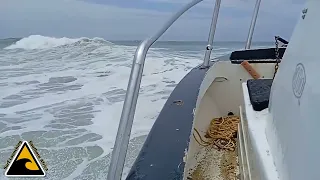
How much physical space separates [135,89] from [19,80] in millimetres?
8568

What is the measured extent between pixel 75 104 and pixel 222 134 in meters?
4.41

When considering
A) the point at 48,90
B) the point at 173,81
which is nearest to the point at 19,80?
the point at 48,90

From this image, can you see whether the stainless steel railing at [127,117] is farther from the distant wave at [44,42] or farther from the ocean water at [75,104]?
the distant wave at [44,42]

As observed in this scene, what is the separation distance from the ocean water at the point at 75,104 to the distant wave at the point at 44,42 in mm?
2486

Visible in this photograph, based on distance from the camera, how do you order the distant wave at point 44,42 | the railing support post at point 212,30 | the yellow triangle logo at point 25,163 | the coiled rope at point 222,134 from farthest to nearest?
the distant wave at point 44,42 < the railing support post at point 212,30 < the coiled rope at point 222,134 < the yellow triangle logo at point 25,163

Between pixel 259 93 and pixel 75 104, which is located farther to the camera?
pixel 75 104

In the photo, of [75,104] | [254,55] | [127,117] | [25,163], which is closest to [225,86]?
[254,55]

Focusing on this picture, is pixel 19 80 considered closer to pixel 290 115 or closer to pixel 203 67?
pixel 203 67

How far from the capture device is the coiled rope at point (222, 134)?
2.10 metres

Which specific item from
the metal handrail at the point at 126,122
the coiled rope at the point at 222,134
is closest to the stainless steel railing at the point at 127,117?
the metal handrail at the point at 126,122

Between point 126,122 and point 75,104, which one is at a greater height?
point 126,122

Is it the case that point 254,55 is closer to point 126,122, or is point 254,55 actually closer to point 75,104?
point 126,122

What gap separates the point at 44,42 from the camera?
16.6 meters

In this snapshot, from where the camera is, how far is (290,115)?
0.97m
